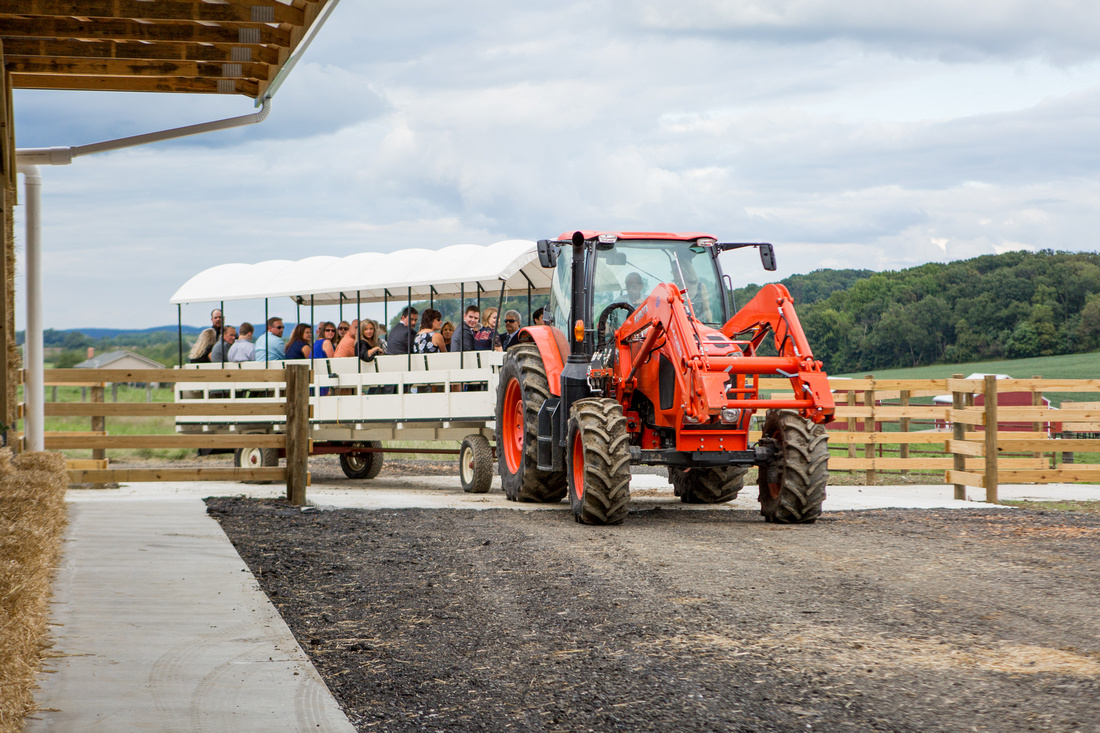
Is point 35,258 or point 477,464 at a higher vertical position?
point 35,258

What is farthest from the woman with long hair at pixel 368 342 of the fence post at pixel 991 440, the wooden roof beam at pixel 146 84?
the fence post at pixel 991 440

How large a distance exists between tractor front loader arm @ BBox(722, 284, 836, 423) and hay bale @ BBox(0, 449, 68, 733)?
16.3 ft

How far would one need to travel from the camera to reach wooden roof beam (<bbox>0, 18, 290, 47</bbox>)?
6.59 m

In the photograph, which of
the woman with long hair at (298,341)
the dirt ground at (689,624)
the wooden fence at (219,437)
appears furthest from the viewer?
the woman with long hair at (298,341)

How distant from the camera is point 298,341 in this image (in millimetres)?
15211

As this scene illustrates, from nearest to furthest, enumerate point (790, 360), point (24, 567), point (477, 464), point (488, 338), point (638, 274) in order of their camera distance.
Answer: point (24, 567)
point (790, 360)
point (638, 274)
point (477, 464)
point (488, 338)

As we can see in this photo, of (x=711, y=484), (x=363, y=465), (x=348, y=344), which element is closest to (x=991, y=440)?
(x=711, y=484)

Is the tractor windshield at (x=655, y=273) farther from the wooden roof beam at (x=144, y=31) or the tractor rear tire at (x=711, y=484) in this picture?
the wooden roof beam at (x=144, y=31)

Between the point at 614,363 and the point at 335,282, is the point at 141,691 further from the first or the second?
the point at 335,282

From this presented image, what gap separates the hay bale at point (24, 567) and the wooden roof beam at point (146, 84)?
2.97 metres

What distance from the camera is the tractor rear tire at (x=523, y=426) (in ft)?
33.7

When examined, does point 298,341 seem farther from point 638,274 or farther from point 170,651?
point 170,651

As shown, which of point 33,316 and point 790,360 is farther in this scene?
point 33,316

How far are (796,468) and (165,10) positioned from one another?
575 cm
